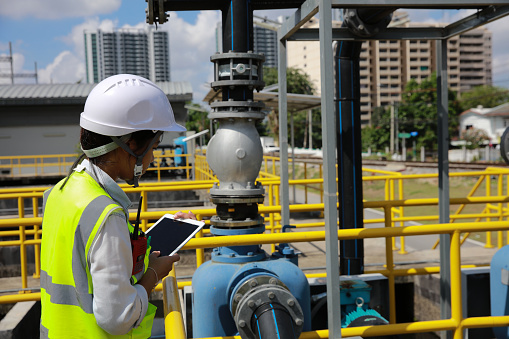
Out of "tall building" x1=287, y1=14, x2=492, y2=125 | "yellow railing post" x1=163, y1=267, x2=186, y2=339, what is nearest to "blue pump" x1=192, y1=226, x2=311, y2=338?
"yellow railing post" x1=163, y1=267, x2=186, y2=339

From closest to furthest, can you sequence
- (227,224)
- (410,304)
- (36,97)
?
(227,224) < (410,304) < (36,97)

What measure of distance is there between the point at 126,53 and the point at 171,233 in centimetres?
18416

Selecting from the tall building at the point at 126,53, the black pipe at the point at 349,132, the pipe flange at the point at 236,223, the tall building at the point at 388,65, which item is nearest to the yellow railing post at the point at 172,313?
the pipe flange at the point at 236,223

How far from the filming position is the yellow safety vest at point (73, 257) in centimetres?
161

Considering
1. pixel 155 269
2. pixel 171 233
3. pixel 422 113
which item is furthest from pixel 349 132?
pixel 422 113

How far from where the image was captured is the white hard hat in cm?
176

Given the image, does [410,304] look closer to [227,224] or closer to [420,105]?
[227,224]

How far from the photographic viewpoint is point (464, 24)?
4.29m

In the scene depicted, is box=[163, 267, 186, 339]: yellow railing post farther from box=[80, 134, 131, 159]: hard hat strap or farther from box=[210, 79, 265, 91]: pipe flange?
box=[210, 79, 265, 91]: pipe flange

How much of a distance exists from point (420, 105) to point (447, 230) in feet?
222

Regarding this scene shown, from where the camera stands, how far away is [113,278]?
155cm

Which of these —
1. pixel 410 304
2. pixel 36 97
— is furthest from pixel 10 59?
pixel 410 304

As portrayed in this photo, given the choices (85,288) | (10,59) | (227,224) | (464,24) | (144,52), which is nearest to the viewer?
(85,288)

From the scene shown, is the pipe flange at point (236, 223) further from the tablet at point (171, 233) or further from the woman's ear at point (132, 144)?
the woman's ear at point (132, 144)
